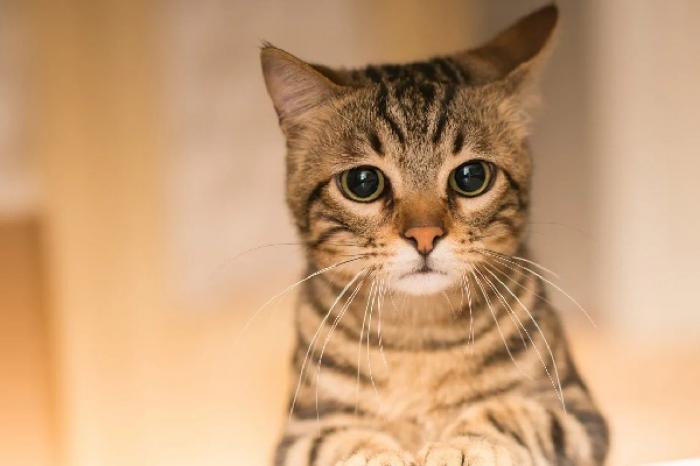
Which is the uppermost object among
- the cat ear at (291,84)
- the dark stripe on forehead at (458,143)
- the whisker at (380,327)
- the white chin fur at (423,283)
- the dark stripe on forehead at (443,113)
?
the cat ear at (291,84)

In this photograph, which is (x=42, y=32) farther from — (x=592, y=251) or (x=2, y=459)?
(x=592, y=251)

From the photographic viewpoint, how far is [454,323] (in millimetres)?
862

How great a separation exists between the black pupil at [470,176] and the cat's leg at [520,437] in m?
0.23

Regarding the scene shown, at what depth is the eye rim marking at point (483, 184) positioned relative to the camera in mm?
811

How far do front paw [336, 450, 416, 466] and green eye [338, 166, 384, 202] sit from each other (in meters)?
0.25

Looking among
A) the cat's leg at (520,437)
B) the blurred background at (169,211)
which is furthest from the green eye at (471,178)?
the cat's leg at (520,437)

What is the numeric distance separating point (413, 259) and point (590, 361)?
0.33 m

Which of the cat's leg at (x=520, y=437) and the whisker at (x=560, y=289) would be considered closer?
the cat's leg at (x=520, y=437)

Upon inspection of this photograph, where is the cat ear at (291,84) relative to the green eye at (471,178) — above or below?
above

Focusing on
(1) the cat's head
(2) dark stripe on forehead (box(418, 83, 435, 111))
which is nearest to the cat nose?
(1) the cat's head

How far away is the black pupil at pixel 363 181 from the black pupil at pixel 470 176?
83mm

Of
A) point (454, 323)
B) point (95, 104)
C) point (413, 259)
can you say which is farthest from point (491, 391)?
point (95, 104)

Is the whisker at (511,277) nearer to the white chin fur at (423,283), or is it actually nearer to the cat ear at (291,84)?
the white chin fur at (423,283)

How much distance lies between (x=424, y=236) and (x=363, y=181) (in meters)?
0.10
